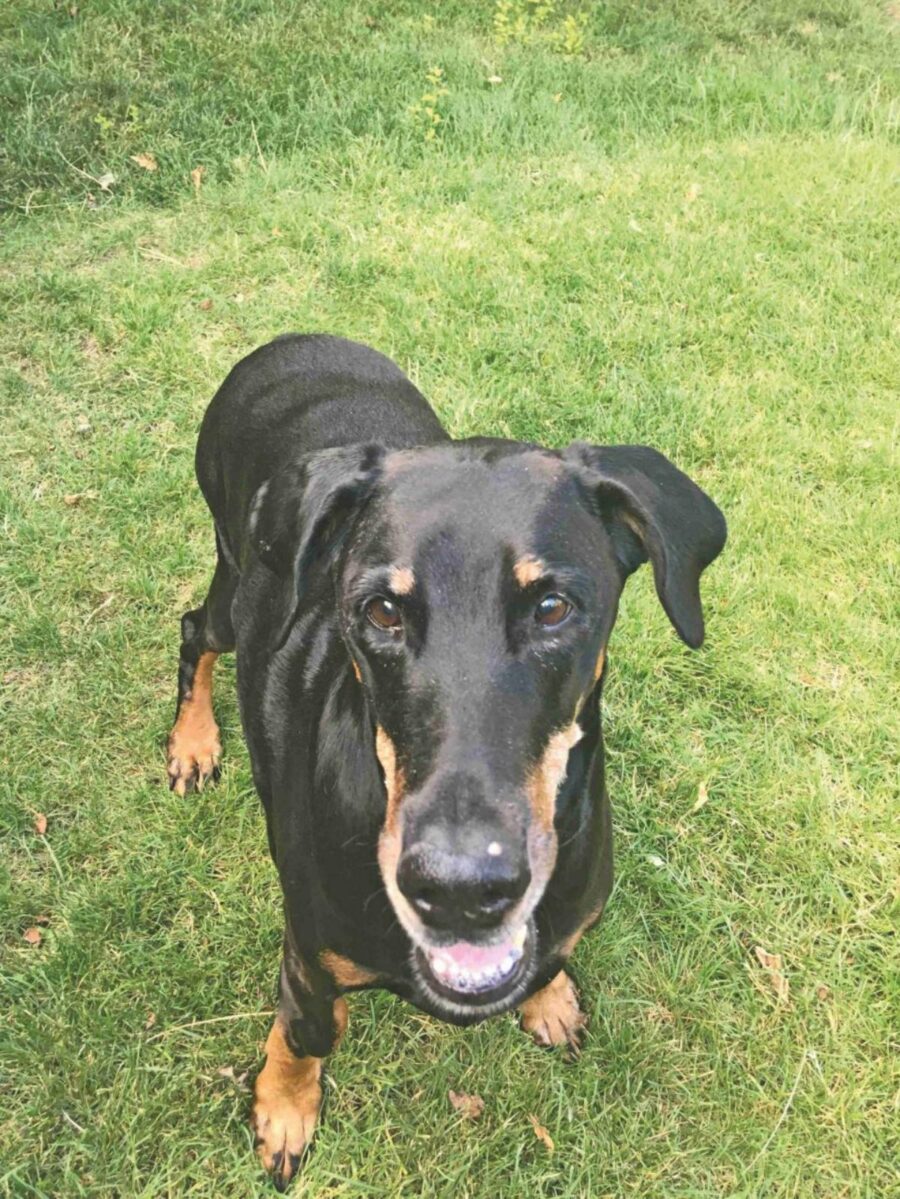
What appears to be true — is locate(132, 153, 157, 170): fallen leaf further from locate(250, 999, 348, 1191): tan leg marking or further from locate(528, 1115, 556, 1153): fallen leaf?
locate(528, 1115, 556, 1153): fallen leaf

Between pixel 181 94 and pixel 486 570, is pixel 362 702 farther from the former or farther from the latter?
pixel 181 94

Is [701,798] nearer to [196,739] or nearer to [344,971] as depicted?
[344,971]

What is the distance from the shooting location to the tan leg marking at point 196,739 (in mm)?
3590

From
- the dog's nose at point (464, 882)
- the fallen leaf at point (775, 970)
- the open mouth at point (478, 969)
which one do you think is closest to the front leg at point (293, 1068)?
the open mouth at point (478, 969)

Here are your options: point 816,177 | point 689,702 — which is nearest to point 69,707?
point 689,702

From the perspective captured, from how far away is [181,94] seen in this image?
6.77m

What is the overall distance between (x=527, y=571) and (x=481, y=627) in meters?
0.14

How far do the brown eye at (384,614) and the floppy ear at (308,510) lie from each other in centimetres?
27

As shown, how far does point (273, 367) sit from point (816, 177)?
4678mm

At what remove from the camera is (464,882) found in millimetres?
1722

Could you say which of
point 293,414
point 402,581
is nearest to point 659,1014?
point 402,581

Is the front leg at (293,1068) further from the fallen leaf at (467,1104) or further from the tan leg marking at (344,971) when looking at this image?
the fallen leaf at (467,1104)

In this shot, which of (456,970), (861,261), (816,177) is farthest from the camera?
(816,177)

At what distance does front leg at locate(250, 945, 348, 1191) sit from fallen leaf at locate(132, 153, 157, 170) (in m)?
5.38
